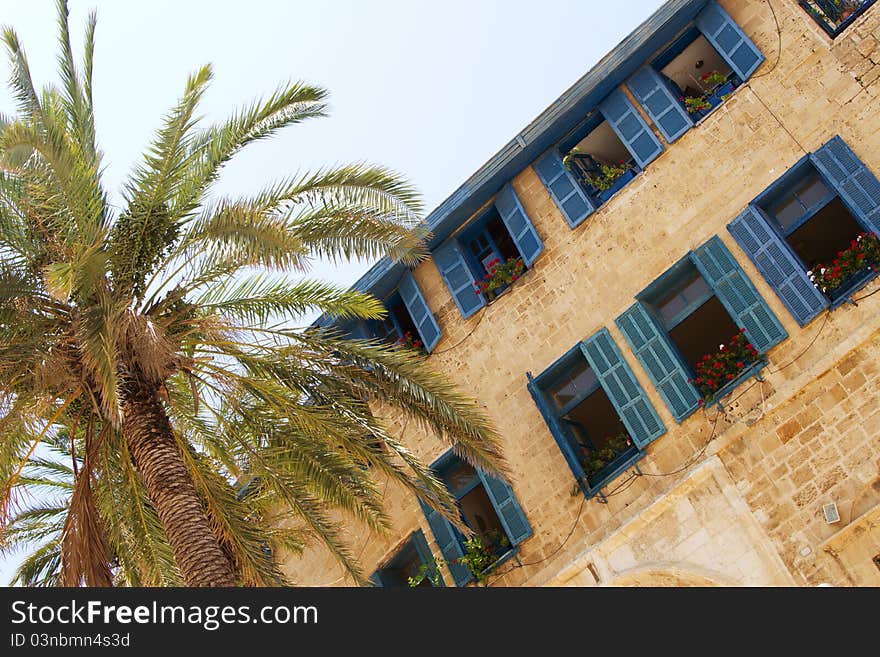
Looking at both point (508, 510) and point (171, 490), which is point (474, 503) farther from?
point (171, 490)

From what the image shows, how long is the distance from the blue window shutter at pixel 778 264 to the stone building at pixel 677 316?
3 centimetres

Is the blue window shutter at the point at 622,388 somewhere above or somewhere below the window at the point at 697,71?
below

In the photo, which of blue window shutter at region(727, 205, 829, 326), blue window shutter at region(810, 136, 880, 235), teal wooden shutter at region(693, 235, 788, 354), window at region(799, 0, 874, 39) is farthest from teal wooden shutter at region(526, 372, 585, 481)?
window at region(799, 0, 874, 39)

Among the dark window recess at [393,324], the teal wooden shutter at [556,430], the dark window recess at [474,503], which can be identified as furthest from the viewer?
the dark window recess at [393,324]

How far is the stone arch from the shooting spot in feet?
42.6

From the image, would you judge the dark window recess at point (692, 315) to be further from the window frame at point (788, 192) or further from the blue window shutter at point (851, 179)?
the blue window shutter at point (851, 179)

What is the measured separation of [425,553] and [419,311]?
440 centimetres

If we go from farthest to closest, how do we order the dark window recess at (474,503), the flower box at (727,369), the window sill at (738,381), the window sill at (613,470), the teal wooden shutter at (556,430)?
the dark window recess at (474,503) < the teal wooden shutter at (556,430) < the window sill at (613,470) < the flower box at (727,369) < the window sill at (738,381)

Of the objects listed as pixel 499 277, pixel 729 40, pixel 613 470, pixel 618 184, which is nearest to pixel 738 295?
pixel 618 184

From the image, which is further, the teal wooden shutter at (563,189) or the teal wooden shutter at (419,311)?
the teal wooden shutter at (419,311)

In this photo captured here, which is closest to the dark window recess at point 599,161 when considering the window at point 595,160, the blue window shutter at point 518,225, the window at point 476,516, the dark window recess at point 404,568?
the window at point 595,160

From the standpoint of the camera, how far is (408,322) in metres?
18.5

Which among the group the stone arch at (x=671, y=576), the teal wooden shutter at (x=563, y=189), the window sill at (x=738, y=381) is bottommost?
the stone arch at (x=671, y=576)

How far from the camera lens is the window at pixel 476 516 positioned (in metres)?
15.2
